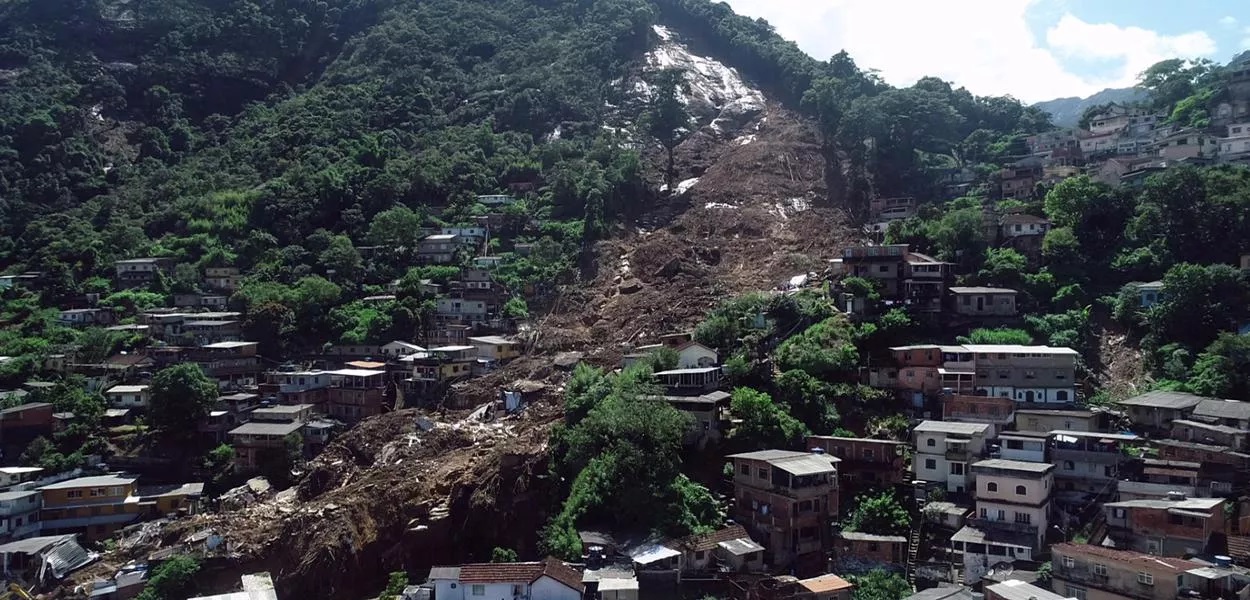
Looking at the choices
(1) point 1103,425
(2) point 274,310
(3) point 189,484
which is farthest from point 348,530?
(1) point 1103,425

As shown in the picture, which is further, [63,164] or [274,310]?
[63,164]

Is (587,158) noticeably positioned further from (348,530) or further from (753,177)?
(348,530)

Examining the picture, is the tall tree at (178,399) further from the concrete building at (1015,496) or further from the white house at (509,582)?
the concrete building at (1015,496)

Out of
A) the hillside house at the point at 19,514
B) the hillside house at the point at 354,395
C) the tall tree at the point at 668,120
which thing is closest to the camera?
the hillside house at the point at 19,514

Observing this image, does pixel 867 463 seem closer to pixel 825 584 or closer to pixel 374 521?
pixel 825 584

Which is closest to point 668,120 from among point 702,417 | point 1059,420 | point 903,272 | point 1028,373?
point 903,272

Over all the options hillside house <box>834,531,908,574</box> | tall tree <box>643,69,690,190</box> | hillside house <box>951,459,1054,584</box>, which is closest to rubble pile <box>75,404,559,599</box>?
hillside house <box>834,531,908,574</box>

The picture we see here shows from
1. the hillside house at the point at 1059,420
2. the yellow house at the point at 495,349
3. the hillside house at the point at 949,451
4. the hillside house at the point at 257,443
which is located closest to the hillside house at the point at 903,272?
the hillside house at the point at 1059,420
